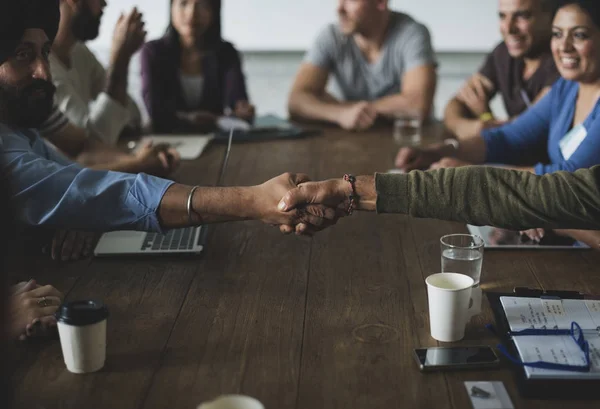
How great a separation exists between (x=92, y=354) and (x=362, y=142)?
1752mm

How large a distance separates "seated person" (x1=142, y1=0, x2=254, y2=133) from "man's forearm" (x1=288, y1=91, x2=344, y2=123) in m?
0.18

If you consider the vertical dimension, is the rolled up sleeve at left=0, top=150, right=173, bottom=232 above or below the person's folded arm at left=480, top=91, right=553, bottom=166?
above

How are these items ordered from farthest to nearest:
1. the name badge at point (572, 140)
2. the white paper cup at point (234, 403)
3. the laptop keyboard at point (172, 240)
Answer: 1. the name badge at point (572, 140)
2. the laptop keyboard at point (172, 240)
3. the white paper cup at point (234, 403)

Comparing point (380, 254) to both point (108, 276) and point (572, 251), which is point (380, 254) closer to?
point (572, 251)

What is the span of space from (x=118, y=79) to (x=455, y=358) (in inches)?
76.0

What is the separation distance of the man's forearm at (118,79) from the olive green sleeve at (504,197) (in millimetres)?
1540

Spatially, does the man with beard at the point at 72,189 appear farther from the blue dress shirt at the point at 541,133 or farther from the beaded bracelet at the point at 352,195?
the blue dress shirt at the point at 541,133

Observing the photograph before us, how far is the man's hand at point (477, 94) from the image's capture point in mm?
3023

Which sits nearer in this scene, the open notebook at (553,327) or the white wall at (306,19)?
the open notebook at (553,327)

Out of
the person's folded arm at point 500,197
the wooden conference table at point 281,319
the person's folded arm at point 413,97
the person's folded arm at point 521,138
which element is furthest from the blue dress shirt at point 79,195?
the person's folded arm at point 413,97

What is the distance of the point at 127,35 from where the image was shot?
8.95 ft

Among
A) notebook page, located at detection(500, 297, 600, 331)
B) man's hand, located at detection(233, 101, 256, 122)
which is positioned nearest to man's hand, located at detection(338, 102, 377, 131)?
man's hand, located at detection(233, 101, 256, 122)

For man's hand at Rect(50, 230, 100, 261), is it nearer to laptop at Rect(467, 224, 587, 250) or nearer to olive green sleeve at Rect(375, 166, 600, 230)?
olive green sleeve at Rect(375, 166, 600, 230)

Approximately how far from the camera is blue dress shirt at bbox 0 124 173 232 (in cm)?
159
